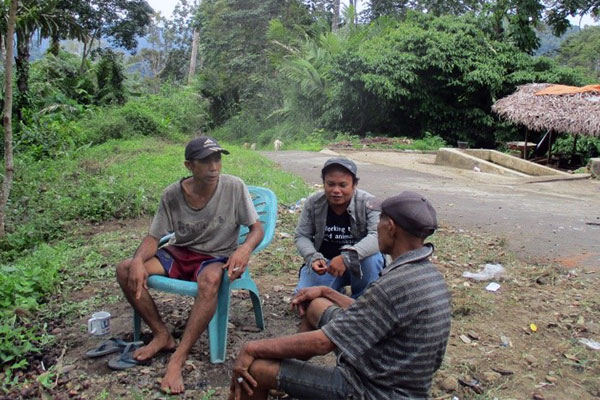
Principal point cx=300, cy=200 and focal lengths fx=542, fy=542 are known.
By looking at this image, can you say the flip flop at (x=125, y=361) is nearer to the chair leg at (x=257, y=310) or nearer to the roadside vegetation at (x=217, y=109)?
the roadside vegetation at (x=217, y=109)

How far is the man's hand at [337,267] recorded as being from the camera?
127 inches

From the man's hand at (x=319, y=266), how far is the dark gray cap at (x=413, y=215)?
117 cm

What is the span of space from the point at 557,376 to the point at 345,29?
22.5m

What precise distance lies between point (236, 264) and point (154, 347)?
0.68 metres

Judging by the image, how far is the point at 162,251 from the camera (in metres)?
3.45

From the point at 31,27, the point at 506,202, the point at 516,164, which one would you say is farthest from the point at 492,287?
the point at 516,164

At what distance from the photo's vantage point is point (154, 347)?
315cm

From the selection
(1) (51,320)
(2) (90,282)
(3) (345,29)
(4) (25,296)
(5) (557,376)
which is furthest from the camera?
(3) (345,29)

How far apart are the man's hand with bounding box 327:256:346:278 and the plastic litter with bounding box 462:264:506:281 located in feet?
7.17

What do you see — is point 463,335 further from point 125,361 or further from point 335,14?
point 335,14

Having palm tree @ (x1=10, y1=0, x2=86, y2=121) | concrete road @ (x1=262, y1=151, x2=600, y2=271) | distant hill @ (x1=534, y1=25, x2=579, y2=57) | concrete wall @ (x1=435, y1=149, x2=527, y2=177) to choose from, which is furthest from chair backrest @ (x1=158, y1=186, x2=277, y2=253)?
distant hill @ (x1=534, y1=25, x2=579, y2=57)

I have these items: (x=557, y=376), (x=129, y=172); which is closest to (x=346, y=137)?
(x=129, y=172)

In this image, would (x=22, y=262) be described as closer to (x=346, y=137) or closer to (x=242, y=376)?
(x=242, y=376)

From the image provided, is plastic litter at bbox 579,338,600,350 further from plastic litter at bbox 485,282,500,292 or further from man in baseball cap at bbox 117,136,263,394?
man in baseball cap at bbox 117,136,263,394
